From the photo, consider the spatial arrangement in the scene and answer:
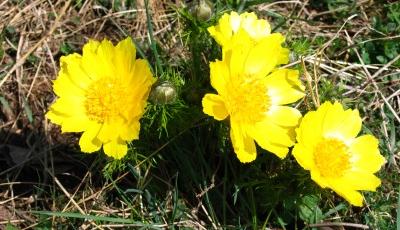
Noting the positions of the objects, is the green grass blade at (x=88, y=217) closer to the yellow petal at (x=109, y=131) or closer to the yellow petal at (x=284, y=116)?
the yellow petal at (x=109, y=131)

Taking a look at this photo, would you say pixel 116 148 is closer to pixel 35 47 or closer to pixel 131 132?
pixel 131 132

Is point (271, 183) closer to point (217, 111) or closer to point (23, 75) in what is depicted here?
point (217, 111)

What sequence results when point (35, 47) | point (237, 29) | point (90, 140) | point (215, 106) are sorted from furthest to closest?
point (35, 47) → point (237, 29) → point (90, 140) → point (215, 106)

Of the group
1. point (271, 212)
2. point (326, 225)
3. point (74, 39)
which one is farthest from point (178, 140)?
point (74, 39)


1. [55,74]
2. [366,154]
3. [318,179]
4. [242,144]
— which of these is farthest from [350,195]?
[55,74]

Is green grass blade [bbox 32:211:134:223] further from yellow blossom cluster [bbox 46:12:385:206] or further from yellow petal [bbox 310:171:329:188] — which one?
yellow petal [bbox 310:171:329:188]
